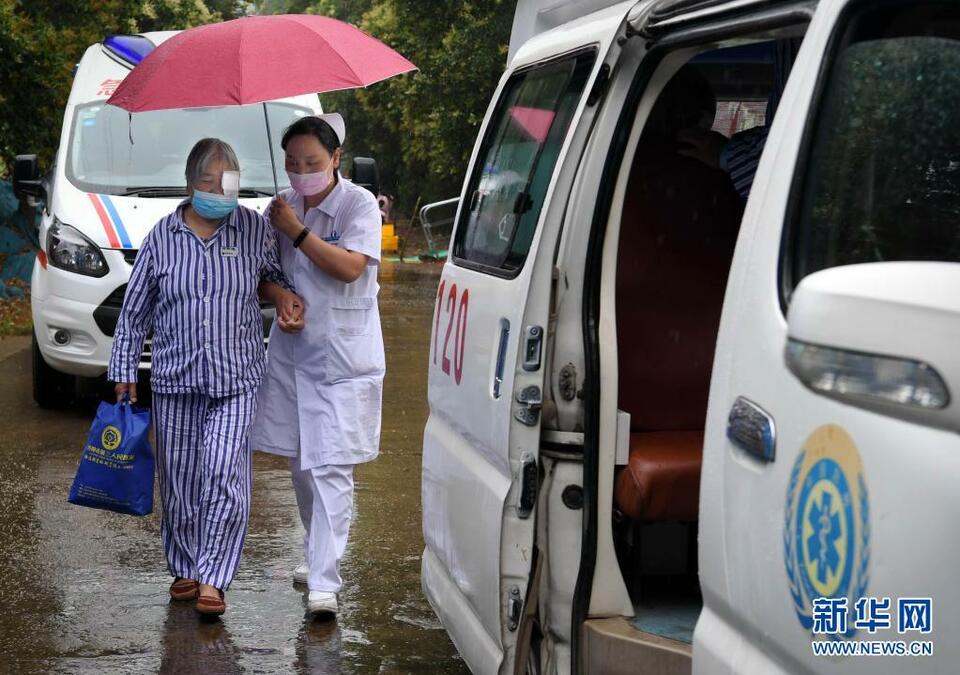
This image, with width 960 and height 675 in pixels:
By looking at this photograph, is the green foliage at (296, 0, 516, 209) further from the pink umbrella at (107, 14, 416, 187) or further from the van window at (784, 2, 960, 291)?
the van window at (784, 2, 960, 291)

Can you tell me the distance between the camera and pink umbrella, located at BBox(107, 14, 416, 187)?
16.3ft

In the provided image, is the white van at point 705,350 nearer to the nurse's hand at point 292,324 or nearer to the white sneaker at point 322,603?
the white sneaker at point 322,603

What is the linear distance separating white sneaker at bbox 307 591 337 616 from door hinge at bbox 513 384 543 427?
75.4 inches

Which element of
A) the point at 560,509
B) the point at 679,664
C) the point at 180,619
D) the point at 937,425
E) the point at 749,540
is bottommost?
the point at 180,619

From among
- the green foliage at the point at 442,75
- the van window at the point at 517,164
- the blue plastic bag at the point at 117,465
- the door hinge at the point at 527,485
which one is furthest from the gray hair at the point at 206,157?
the green foliage at the point at 442,75

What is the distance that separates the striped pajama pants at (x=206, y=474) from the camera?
5.27 metres

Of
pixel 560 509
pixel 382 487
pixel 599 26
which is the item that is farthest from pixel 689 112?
pixel 382 487

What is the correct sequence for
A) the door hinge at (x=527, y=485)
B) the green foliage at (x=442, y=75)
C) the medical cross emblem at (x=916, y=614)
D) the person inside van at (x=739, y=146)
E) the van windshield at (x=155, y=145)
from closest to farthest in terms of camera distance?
the medical cross emblem at (x=916, y=614)
the door hinge at (x=527, y=485)
the person inside van at (x=739, y=146)
the van windshield at (x=155, y=145)
the green foliage at (x=442, y=75)

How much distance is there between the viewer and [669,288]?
4.05 meters

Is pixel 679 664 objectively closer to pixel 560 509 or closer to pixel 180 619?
pixel 560 509

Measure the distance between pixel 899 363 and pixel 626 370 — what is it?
230cm

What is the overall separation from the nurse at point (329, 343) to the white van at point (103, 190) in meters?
3.20

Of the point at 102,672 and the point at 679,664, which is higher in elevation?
the point at 679,664

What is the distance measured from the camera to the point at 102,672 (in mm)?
4688
